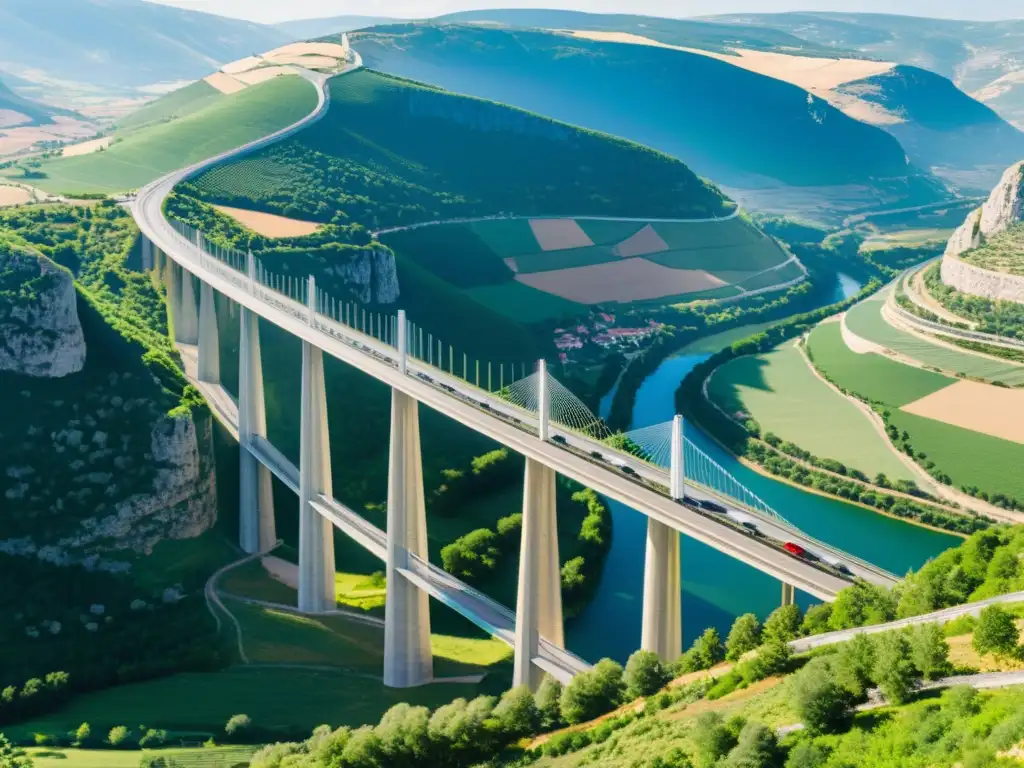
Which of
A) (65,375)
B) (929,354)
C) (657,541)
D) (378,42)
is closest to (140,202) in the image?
(65,375)

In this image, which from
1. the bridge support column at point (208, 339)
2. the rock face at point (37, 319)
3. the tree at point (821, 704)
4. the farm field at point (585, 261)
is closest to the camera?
the tree at point (821, 704)

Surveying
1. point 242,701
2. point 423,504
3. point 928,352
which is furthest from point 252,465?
point 928,352

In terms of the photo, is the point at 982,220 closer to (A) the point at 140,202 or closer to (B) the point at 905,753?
(A) the point at 140,202

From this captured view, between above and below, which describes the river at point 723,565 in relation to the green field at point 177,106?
below

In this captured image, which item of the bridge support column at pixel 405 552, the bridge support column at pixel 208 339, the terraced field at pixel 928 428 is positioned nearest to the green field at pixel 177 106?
the bridge support column at pixel 208 339

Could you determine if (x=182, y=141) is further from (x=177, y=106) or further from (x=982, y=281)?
(x=982, y=281)

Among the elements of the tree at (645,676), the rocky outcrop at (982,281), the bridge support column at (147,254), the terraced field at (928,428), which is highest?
the bridge support column at (147,254)

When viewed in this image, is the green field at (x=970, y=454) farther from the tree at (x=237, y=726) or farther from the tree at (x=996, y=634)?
the tree at (x=996, y=634)
